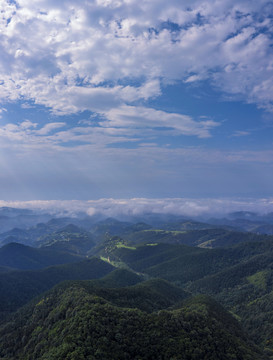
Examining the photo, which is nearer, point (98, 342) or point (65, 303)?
point (98, 342)

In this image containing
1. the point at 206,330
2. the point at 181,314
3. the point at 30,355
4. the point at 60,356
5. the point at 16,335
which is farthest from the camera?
the point at 16,335

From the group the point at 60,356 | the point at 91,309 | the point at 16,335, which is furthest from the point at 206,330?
the point at 16,335

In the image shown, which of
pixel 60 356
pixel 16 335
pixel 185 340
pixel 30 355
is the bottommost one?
pixel 16 335

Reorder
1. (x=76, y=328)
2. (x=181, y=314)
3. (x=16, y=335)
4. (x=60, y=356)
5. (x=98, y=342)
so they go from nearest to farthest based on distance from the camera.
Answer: (x=60, y=356) < (x=98, y=342) < (x=76, y=328) < (x=181, y=314) < (x=16, y=335)

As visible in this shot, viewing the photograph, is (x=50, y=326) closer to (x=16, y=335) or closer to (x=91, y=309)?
(x=91, y=309)

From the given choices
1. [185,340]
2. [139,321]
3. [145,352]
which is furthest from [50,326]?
[185,340]

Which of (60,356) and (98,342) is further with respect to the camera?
(98,342)

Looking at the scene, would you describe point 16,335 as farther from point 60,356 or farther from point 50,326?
point 60,356

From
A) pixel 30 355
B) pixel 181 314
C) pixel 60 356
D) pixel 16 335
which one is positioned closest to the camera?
pixel 60 356

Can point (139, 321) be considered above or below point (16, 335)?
above
